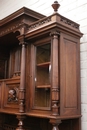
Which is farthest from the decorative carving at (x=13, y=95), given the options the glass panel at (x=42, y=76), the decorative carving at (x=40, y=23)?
the decorative carving at (x=40, y=23)

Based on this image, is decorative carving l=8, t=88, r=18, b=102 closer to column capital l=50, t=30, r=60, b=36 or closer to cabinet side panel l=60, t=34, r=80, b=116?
cabinet side panel l=60, t=34, r=80, b=116

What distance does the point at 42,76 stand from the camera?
2131mm

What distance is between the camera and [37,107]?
2068 millimetres

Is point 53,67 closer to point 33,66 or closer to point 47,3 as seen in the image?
point 33,66

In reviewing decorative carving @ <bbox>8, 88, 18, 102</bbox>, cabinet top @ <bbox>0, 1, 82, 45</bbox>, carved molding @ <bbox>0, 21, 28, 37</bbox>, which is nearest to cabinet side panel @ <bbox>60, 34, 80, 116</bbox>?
cabinet top @ <bbox>0, 1, 82, 45</bbox>

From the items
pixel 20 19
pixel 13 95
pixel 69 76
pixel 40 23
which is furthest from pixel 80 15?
pixel 13 95

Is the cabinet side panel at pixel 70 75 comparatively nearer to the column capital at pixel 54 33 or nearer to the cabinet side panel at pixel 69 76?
the cabinet side panel at pixel 69 76

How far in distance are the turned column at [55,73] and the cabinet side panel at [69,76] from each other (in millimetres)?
48

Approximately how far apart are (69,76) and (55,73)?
19cm

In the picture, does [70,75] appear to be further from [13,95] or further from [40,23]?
[13,95]

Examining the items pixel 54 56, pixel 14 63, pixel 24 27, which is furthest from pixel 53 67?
pixel 14 63

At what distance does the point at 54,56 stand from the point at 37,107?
0.57 metres

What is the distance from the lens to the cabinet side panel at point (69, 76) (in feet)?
6.28

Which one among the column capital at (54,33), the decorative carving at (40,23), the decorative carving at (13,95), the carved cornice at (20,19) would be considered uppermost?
the carved cornice at (20,19)
